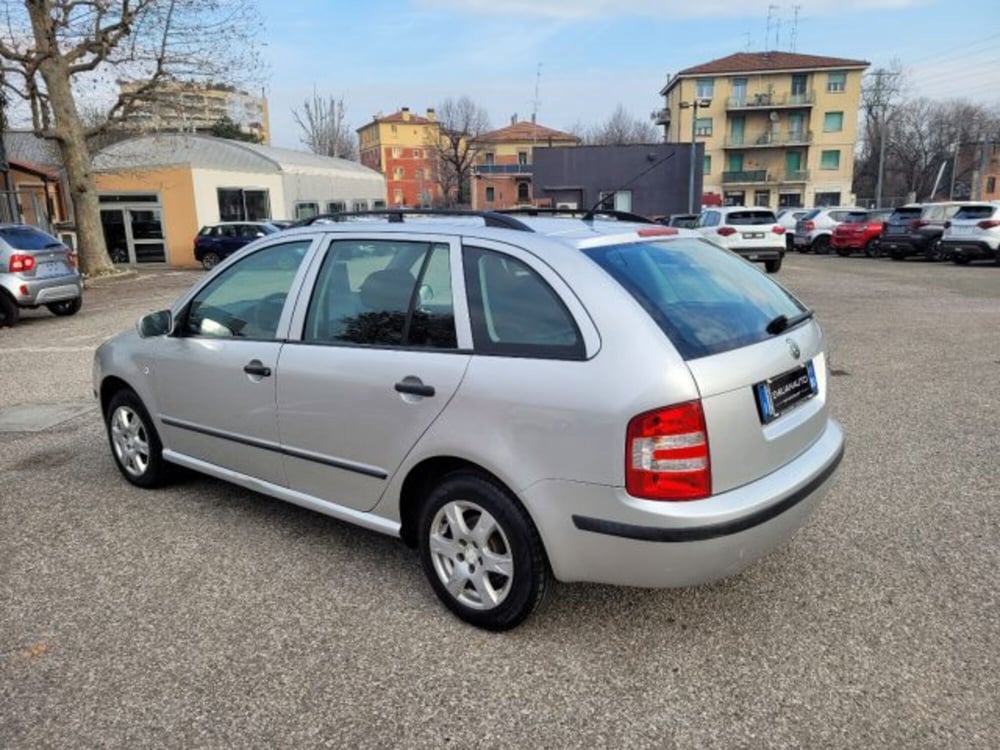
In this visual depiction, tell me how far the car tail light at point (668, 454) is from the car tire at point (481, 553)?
0.49 metres

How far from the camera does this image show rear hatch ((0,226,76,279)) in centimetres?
1152

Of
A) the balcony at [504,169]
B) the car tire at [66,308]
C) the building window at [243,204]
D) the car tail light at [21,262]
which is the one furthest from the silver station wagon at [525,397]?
the balcony at [504,169]

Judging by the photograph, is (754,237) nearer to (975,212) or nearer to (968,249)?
(968,249)

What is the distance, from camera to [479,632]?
9.73ft

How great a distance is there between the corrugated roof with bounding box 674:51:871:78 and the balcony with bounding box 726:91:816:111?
2.12 m

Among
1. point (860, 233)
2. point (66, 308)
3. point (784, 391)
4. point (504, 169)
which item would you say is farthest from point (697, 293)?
point (504, 169)

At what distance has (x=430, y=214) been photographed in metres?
3.54

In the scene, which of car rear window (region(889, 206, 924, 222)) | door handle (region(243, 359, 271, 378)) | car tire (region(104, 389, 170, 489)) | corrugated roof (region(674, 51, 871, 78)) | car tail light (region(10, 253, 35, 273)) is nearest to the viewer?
door handle (region(243, 359, 271, 378))

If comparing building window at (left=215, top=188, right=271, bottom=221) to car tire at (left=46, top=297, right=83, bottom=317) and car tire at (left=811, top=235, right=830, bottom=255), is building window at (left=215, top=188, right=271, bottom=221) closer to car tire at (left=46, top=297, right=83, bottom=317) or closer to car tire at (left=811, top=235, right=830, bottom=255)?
car tire at (left=46, top=297, right=83, bottom=317)

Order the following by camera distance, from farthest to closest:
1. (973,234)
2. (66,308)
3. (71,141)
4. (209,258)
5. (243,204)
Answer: (243,204)
(209,258)
(71,141)
(973,234)
(66,308)

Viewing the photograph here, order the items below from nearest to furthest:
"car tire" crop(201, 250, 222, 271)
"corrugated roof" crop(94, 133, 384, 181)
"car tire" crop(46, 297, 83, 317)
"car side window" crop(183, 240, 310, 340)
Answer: "car side window" crop(183, 240, 310, 340) → "car tire" crop(46, 297, 83, 317) → "car tire" crop(201, 250, 222, 271) → "corrugated roof" crop(94, 133, 384, 181)

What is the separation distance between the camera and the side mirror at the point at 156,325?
4.20 meters

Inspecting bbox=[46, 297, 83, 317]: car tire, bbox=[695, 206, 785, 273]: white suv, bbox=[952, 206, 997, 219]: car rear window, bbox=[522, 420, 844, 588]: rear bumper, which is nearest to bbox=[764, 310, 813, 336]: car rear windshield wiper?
bbox=[522, 420, 844, 588]: rear bumper

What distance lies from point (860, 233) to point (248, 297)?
2499cm
